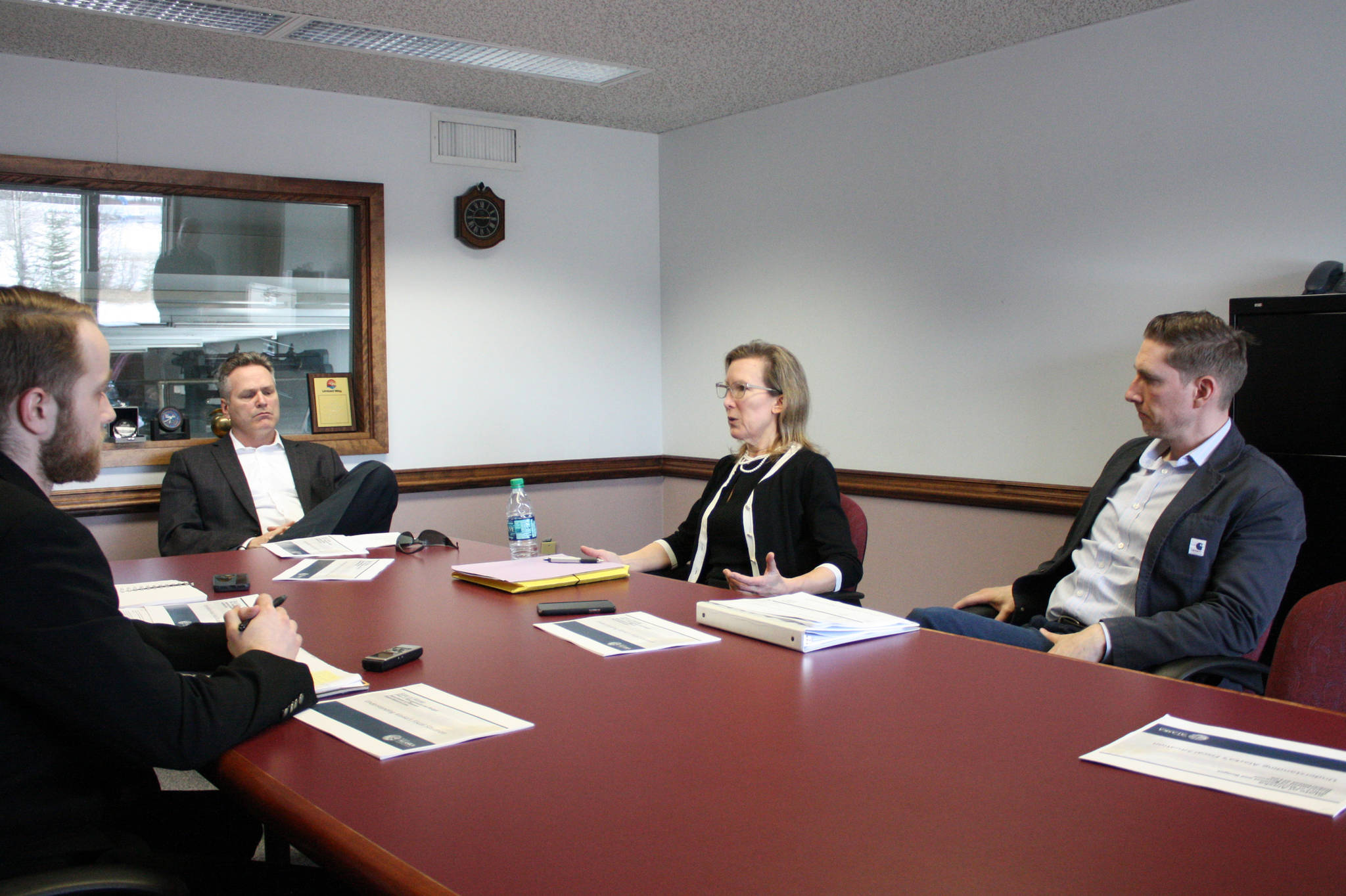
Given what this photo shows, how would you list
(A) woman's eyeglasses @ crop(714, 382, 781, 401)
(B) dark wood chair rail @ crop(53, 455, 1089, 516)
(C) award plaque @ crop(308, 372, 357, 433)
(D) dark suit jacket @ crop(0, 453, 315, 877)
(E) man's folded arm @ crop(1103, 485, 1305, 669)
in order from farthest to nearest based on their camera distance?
(C) award plaque @ crop(308, 372, 357, 433), (B) dark wood chair rail @ crop(53, 455, 1089, 516), (A) woman's eyeglasses @ crop(714, 382, 781, 401), (E) man's folded arm @ crop(1103, 485, 1305, 669), (D) dark suit jacket @ crop(0, 453, 315, 877)

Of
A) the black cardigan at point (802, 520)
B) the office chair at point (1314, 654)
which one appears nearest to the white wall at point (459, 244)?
the black cardigan at point (802, 520)

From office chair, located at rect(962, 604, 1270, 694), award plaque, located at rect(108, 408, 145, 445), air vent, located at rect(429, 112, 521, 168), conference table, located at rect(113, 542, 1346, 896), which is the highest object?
air vent, located at rect(429, 112, 521, 168)

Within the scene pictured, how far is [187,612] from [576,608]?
2.61ft

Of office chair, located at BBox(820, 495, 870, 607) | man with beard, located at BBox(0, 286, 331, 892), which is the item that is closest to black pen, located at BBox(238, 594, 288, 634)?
man with beard, located at BBox(0, 286, 331, 892)

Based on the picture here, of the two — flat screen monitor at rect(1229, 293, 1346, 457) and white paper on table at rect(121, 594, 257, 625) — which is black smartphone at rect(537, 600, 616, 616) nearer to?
white paper on table at rect(121, 594, 257, 625)

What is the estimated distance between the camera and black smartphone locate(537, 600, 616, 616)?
6.76 ft

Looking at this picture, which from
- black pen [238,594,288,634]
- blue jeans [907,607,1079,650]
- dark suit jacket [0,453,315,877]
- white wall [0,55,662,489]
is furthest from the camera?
white wall [0,55,662,489]

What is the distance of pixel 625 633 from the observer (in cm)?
189

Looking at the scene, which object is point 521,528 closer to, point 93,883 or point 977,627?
point 977,627

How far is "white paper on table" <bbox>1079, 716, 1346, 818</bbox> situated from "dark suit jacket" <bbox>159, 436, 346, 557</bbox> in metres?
3.40

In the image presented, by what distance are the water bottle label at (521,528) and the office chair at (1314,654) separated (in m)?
1.99

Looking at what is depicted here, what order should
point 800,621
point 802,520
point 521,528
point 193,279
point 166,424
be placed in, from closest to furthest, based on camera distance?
point 800,621 < point 802,520 < point 521,528 < point 166,424 < point 193,279

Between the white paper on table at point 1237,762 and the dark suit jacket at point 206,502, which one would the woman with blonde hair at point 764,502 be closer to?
the white paper on table at point 1237,762

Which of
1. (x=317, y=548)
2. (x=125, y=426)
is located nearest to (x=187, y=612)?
(x=317, y=548)
